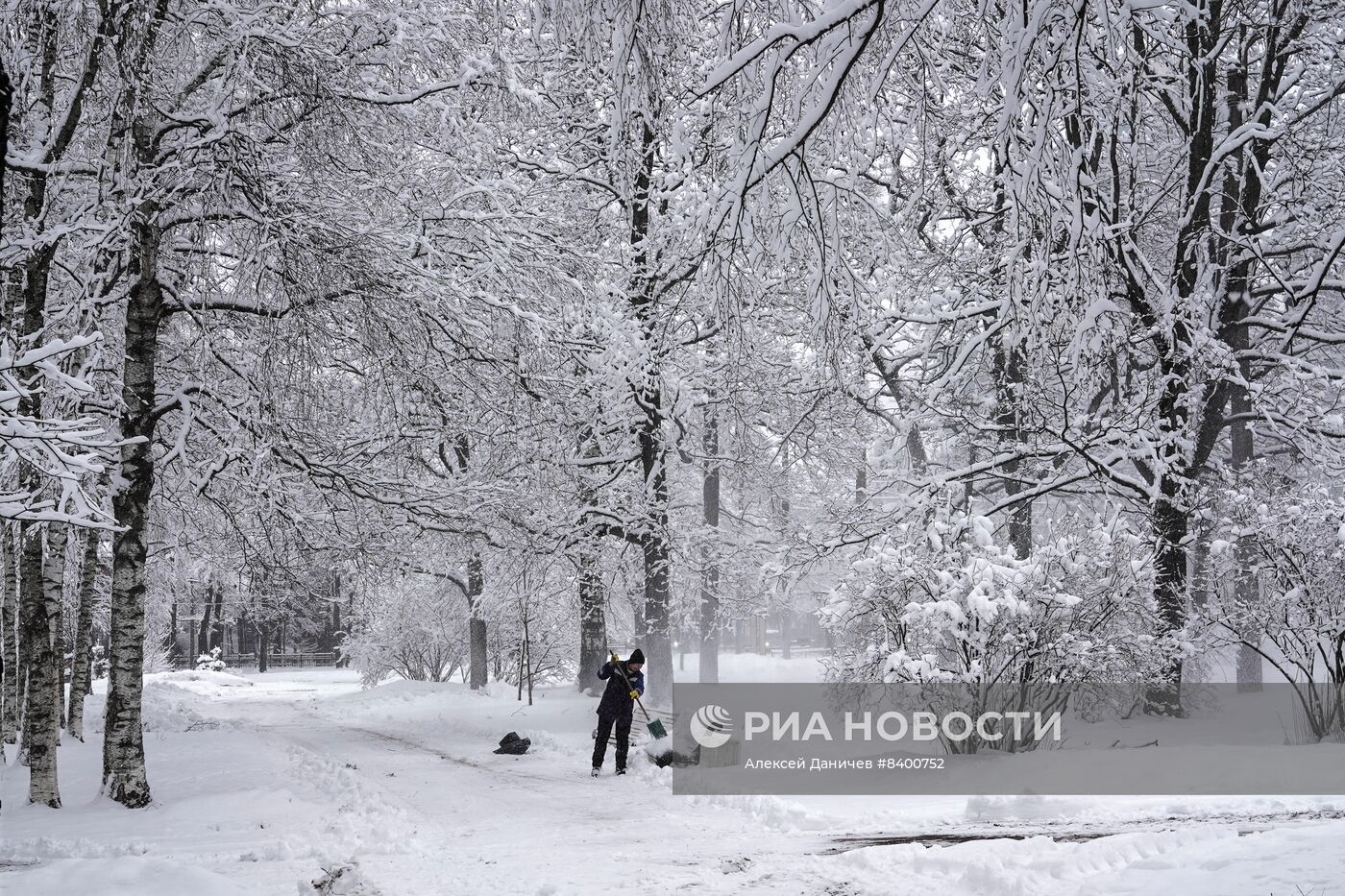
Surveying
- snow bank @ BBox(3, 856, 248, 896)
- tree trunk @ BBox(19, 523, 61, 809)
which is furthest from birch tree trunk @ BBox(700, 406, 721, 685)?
snow bank @ BBox(3, 856, 248, 896)

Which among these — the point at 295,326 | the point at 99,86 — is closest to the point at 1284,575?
the point at 295,326

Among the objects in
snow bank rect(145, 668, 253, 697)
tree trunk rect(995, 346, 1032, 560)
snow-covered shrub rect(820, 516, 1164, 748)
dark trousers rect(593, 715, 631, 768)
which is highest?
tree trunk rect(995, 346, 1032, 560)

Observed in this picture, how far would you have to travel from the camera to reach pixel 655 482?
55.9 feet

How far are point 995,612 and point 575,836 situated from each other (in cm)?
447

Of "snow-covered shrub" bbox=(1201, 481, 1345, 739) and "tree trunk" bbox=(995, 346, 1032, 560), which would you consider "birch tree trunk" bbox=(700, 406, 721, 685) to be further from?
"snow-covered shrub" bbox=(1201, 481, 1345, 739)

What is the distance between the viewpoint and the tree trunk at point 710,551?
20609 mm

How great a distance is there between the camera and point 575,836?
26.8 ft

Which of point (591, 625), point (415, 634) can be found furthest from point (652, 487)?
point (415, 634)

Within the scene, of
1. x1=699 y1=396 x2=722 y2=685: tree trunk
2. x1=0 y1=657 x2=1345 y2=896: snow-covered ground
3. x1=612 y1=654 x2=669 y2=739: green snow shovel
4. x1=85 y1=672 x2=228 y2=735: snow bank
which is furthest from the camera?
x1=699 y1=396 x2=722 y2=685: tree trunk

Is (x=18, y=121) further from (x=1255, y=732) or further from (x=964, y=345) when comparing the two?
(x=1255, y=732)

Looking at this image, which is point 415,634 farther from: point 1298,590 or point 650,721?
point 1298,590

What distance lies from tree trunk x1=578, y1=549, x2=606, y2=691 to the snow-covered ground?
4855mm

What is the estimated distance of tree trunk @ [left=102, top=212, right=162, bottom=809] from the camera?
922 centimetres

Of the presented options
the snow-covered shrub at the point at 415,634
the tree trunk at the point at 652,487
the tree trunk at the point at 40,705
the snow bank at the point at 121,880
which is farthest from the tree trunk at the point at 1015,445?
the snow-covered shrub at the point at 415,634
